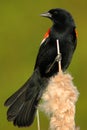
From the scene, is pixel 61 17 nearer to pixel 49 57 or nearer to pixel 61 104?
pixel 49 57

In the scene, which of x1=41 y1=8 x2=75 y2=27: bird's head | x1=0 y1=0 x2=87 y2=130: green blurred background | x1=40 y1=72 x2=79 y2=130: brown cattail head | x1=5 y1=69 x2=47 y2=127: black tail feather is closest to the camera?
x1=40 y1=72 x2=79 y2=130: brown cattail head

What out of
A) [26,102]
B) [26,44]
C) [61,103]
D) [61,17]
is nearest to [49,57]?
[61,17]

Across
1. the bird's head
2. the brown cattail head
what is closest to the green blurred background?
the bird's head

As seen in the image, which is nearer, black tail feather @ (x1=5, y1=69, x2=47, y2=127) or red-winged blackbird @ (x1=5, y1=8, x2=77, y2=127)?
black tail feather @ (x1=5, y1=69, x2=47, y2=127)

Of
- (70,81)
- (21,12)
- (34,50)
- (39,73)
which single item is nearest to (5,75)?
(34,50)

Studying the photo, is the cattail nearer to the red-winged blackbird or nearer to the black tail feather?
the black tail feather

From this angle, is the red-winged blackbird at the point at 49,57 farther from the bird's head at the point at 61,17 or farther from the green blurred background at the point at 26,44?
the green blurred background at the point at 26,44

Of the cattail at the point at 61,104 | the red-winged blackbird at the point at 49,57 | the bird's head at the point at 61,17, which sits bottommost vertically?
the cattail at the point at 61,104

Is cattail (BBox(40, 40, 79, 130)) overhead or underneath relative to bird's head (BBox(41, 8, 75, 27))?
underneath

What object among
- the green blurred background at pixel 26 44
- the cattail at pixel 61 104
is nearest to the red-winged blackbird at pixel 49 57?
the cattail at pixel 61 104
